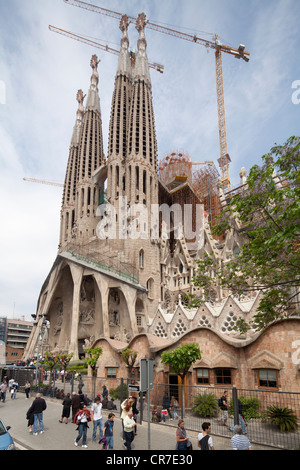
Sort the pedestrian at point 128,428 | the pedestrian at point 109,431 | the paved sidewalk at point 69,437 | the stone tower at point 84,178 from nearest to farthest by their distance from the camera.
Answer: the pedestrian at point 128,428
the pedestrian at point 109,431
the paved sidewalk at point 69,437
the stone tower at point 84,178

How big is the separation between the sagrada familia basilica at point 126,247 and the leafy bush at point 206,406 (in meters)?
5.45

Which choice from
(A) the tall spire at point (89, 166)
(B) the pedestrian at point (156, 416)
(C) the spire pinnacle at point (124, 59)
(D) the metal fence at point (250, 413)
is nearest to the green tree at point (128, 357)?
(D) the metal fence at point (250, 413)

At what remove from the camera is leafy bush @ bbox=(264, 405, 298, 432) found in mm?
10055

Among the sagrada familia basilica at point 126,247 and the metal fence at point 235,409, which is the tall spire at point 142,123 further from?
the metal fence at point 235,409

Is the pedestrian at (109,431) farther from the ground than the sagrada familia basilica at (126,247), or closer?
closer

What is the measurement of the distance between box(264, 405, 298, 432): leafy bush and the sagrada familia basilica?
8.03 m

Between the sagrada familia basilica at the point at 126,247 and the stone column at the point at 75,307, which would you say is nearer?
the sagrada familia basilica at the point at 126,247

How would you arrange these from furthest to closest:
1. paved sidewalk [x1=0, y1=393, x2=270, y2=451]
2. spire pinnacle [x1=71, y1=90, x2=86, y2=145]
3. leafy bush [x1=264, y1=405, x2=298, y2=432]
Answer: spire pinnacle [x1=71, y1=90, x2=86, y2=145]
leafy bush [x1=264, y1=405, x2=298, y2=432]
paved sidewalk [x1=0, y1=393, x2=270, y2=451]

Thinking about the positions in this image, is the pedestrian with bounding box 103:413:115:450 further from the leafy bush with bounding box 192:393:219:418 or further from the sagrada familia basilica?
the sagrada familia basilica

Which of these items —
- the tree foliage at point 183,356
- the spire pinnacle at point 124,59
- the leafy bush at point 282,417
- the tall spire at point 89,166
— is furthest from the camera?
the spire pinnacle at point 124,59

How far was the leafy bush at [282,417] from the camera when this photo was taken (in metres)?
10.1

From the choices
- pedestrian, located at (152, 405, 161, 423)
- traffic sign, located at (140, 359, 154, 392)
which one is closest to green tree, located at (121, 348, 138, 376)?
pedestrian, located at (152, 405, 161, 423)

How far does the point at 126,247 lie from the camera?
3969 centimetres
